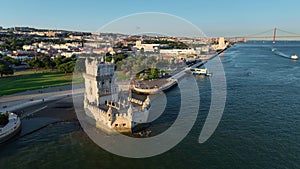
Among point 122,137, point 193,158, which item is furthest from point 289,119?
point 122,137

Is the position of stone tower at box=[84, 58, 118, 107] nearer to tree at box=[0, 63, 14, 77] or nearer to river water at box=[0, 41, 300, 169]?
river water at box=[0, 41, 300, 169]

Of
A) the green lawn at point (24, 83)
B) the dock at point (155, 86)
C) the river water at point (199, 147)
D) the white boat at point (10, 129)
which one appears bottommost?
the river water at point (199, 147)

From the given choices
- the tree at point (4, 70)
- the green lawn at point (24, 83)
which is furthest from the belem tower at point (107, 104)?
the tree at point (4, 70)

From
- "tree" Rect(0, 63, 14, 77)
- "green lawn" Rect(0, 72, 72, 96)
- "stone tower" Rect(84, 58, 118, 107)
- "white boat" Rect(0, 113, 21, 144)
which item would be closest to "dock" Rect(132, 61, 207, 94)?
"stone tower" Rect(84, 58, 118, 107)

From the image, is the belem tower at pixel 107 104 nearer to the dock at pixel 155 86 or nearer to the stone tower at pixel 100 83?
the stone tower at pixel 100 83

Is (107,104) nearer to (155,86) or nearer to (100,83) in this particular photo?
(100,83)

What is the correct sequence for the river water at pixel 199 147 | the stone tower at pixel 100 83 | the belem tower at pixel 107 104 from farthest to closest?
1. the stone tower at pixel 100 83
2. the belem tower at pixel 107 104
3. the river water at pixel 199 147

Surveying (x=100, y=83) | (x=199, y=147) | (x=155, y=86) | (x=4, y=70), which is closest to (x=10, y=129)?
(x=100, y=83)

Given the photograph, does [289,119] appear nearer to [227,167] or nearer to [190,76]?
[227,167]

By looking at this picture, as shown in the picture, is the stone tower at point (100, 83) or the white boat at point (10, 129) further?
the stone tower at point (100, 83)
